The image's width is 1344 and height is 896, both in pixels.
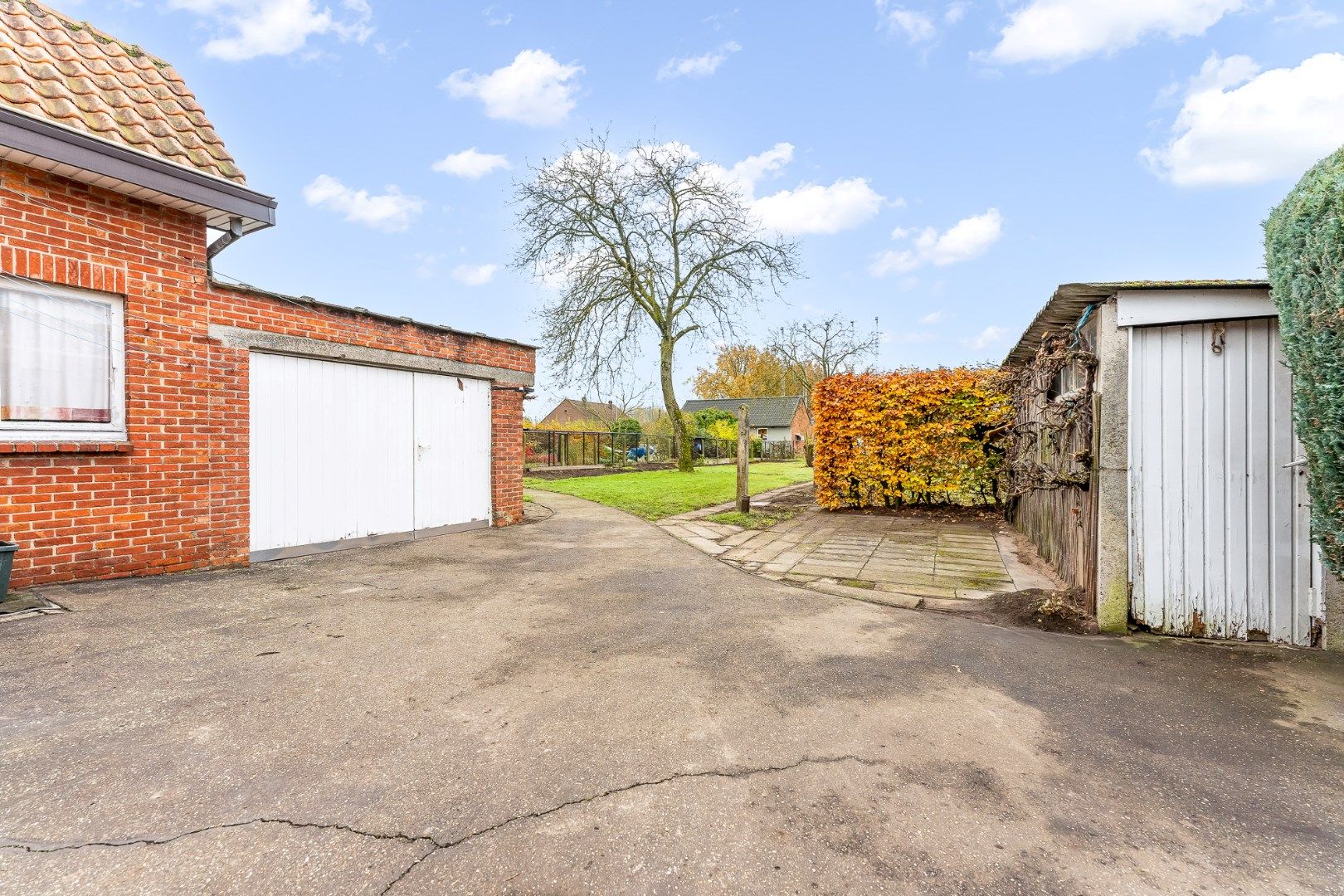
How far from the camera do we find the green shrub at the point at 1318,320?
8.52 feet

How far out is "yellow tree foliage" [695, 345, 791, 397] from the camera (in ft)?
168

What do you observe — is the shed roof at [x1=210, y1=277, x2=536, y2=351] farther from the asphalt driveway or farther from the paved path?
the paved path

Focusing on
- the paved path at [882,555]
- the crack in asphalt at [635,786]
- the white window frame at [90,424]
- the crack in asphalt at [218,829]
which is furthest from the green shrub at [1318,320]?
the white window frame at [90,424]

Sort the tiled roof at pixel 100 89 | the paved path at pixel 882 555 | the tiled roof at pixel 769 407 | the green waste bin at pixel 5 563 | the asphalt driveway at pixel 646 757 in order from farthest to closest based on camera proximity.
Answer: the tiled roof at pixel 769 407, the paved path at pixel 882 555, the tiled roof at pixel 100 89, the green waste bin at pixel 5 563, the asphalt driveway at pixel 646 757

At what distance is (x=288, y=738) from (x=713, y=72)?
489 inches

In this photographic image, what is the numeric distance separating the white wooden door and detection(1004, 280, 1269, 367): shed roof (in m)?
6.84

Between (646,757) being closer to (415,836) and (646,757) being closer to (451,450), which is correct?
(415,836)

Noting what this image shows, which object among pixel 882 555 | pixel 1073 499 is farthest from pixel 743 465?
pixel 1073 499

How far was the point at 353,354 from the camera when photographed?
21.3 feet

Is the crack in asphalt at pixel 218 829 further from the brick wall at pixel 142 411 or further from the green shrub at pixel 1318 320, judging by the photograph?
the green shrub at pixel 1318 320

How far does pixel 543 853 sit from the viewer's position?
1644mm

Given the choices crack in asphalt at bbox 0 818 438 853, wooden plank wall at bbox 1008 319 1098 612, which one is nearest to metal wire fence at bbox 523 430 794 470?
wooden plank wall at bbox 1008 319 1098 612

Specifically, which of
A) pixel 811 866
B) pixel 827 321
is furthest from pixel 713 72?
pixel 827 321

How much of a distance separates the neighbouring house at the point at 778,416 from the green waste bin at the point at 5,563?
45.2 metres
